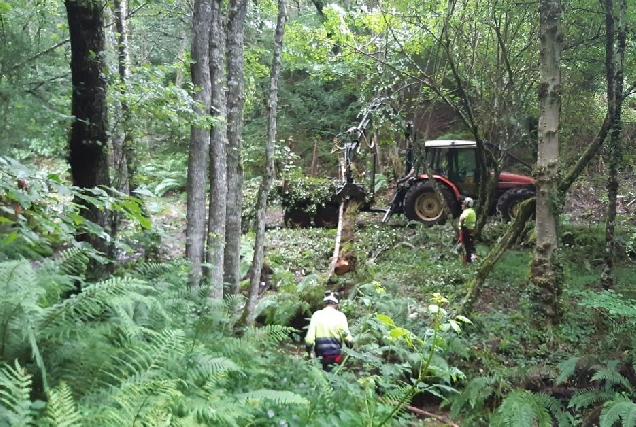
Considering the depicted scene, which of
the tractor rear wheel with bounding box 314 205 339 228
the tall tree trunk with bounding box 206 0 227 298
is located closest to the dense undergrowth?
the tall tree trunk with bounding box 206 0 227 298

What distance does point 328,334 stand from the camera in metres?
6.26

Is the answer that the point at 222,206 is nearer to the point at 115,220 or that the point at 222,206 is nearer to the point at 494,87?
the point at 115,220

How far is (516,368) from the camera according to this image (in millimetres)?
6121

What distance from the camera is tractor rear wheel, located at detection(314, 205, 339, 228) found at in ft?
52.3

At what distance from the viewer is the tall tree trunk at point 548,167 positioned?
276 inches

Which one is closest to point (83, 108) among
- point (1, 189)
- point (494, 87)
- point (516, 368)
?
point (1, 189)

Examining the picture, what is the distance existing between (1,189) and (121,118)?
10.5ft

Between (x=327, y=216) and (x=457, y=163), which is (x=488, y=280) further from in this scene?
(x=327, y=216)

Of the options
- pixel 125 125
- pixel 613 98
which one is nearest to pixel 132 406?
pixel 125 125

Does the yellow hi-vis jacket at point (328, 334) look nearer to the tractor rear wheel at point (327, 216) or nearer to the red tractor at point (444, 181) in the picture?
the red tractor at point (444, 181)

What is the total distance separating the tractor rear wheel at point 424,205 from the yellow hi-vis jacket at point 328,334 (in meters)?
8.29

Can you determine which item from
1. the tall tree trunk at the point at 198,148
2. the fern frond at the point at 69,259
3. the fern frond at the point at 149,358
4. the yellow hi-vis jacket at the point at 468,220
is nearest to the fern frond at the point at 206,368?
the fern frond at the point at 149,358

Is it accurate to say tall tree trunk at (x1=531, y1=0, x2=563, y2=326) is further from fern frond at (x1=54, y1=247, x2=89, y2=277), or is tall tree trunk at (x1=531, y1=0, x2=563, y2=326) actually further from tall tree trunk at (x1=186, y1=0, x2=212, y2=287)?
fern frond at (x1=54, y1=247, x2=89, y2=277)

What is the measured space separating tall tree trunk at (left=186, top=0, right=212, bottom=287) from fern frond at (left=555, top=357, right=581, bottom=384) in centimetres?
447
